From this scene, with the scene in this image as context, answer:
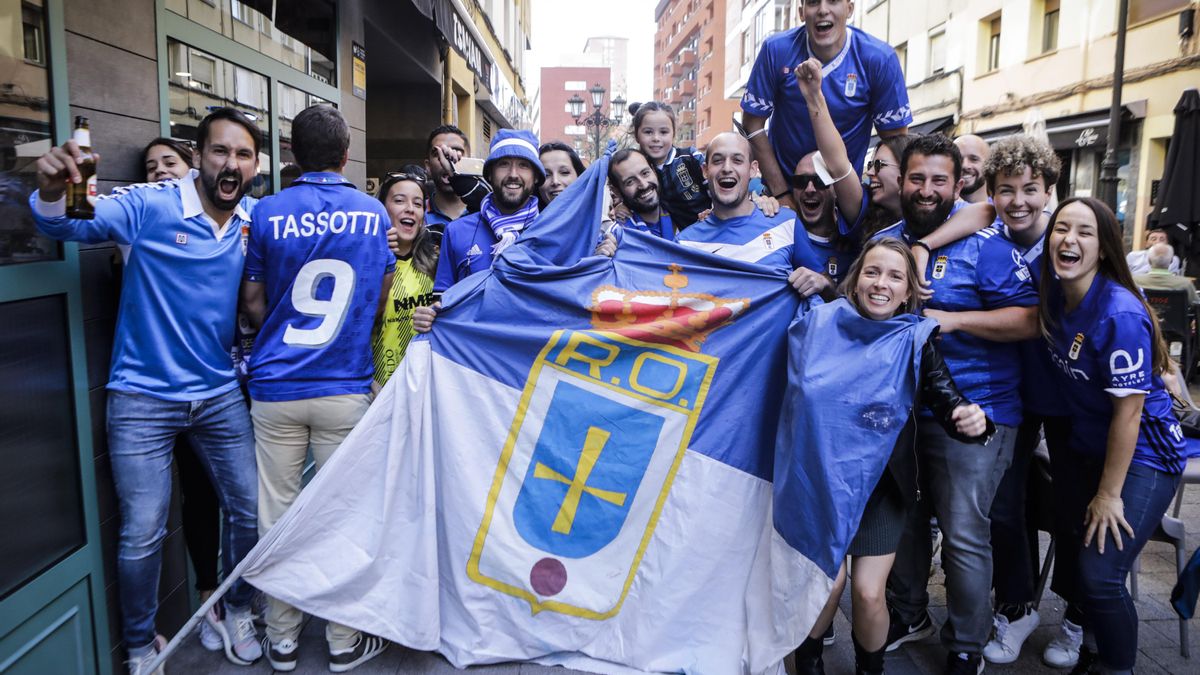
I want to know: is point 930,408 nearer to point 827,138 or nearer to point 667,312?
point 667,312

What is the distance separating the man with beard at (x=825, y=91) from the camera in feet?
11.9

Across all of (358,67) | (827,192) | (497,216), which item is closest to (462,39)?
(358,67)

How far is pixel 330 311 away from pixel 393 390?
1.39 ft

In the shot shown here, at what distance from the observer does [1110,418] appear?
9.14 ft

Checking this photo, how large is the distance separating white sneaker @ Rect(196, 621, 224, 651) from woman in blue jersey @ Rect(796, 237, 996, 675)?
2.55 m

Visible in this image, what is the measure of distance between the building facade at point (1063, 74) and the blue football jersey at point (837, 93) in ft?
19.5

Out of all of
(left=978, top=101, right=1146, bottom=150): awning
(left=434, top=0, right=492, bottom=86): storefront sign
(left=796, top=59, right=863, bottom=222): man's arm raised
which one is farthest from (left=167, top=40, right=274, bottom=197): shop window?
(left=978, top=101, right=1146, bottom=150): awning

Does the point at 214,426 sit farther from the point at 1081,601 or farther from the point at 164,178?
the point at 1081,601

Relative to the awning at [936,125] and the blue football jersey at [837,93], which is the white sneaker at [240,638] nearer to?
the blue football jersey at [837,93]

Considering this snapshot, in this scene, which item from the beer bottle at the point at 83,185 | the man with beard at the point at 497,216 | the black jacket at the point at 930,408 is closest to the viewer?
the beer bottle at the point at 83,185

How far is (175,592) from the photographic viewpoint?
3314 mm

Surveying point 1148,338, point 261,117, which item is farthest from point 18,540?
point 1148,338

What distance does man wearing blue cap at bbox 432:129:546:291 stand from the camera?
11.8ft

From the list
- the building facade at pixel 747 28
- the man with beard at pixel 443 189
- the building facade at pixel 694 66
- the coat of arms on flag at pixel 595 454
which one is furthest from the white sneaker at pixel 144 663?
the building facade at pixel 694 66
